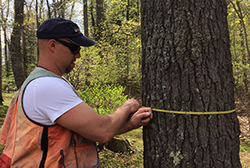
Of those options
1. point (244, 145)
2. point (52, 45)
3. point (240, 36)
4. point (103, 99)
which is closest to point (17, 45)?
point (103, 99)

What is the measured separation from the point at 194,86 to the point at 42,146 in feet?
3.95

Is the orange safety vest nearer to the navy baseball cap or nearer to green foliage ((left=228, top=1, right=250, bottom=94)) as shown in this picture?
the navy baseball cap

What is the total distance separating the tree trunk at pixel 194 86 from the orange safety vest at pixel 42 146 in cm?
69

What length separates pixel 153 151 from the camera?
5.85 ft

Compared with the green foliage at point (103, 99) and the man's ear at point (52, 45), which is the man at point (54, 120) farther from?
Result: the green foliage at point (103, 99)

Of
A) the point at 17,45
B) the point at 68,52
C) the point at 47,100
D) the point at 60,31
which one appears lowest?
the point at 47,100

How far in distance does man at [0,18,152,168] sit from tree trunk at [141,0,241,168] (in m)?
0.46

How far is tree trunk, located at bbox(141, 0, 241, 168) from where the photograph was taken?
5.31 ft

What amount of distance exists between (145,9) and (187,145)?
48.3 inches

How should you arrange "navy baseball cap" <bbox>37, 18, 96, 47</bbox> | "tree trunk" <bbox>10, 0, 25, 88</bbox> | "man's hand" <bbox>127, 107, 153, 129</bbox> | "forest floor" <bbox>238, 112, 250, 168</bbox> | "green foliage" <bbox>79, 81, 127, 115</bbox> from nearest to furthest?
"navy baseball cap" <bbox>37, 18, 96, 47</bbox>
"man's hand" <bbox>127, 107, 153, 129</bbox>
"green foliage" <bbox>79, 81, 127, 115</bbox>
"forest floor" <bbox>238, 112, 250, 168</bbox>
"tree trunk" <bbox>10, 0, 25, 88</bbox>

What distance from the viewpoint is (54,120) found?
52.7 inches

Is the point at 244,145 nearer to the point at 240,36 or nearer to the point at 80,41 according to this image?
the point at 240,36

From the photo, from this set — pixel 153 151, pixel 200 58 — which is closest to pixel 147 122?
pixel 153 151

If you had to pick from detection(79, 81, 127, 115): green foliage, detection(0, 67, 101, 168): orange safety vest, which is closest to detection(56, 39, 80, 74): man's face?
detection(0, 67, 101, 168): orange safety vest
